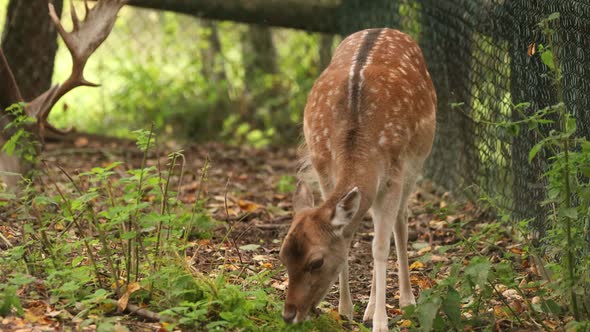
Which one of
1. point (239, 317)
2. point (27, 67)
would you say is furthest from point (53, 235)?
point (27, 67)

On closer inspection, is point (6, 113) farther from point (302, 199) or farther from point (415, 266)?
point (415, 266)

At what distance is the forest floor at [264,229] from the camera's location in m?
5.39

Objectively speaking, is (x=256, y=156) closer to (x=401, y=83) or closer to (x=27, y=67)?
(x=27, y=67)

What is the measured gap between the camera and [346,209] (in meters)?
5.14

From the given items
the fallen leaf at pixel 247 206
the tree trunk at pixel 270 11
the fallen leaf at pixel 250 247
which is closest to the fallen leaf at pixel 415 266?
the fallen leaf at pixel 250 247

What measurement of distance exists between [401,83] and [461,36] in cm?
228

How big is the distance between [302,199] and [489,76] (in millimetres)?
2807

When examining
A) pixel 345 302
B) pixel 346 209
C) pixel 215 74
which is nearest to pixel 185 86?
pixel 215 74

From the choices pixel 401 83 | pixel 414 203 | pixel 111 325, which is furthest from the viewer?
pixel 414 203

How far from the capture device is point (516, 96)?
274 inches

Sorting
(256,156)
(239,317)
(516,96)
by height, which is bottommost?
(256,156)

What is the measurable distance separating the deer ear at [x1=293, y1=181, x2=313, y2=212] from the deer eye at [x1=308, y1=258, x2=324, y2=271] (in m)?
0.42

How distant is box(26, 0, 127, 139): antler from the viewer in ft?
23.5

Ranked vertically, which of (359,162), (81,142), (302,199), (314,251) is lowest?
(81,142)
